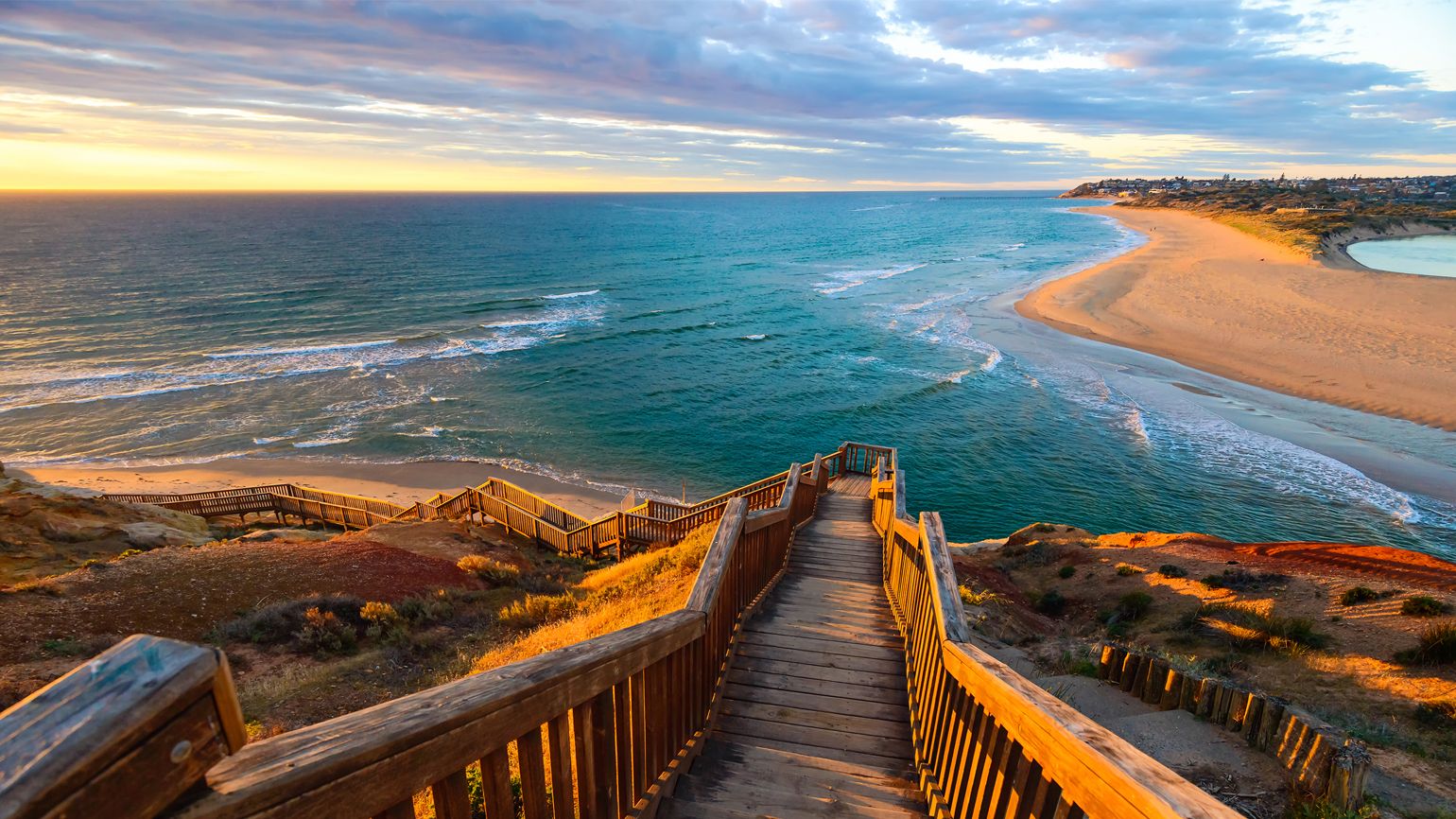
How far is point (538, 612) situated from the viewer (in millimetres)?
10625

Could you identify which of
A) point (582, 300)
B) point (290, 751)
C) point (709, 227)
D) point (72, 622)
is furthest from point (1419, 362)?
point (709, 227)

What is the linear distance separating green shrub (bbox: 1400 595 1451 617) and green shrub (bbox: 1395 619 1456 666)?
1.88m

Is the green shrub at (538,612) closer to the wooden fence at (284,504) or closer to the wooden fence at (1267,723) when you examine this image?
the wooden fence at (1267,723)

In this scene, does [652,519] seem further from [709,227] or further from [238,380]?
[709,227]

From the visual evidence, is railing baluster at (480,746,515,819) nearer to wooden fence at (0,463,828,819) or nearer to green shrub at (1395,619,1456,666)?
wooden fence at (0,463,828,819)

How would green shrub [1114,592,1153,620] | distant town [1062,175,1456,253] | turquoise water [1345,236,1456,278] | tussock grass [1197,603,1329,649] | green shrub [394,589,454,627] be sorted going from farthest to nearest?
distant town [1062,175,1456,253] < turquoise water [1345,236,1456,278] < green shrub [1114,592,1153,620] < green shrub [394,589,454,627] < tussock grass [1197,603,1329,649]

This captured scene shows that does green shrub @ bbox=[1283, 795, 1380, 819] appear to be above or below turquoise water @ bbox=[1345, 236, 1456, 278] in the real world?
below

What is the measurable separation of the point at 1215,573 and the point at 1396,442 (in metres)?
20.1

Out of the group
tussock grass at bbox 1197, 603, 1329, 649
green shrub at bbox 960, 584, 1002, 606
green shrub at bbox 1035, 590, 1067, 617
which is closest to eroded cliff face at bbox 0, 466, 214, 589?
green shrub at bbox 960, 584, 1002, 606

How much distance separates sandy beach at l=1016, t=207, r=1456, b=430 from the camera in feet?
100

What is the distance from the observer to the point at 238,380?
35.2m

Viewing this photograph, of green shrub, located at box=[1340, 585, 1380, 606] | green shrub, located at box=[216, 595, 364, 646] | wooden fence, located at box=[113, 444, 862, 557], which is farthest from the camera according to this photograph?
wooden fence, located at box=[113, 444, 862, 557]

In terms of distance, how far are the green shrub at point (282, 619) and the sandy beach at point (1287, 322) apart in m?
37.4

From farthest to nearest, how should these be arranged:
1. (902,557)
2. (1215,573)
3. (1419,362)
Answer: (1419,362)
(1215,573)
(902,557)
